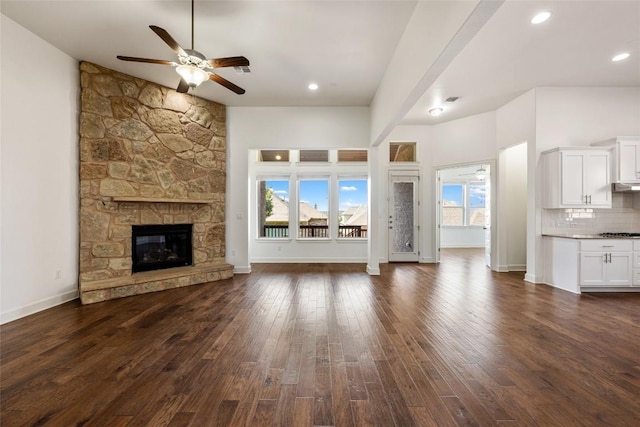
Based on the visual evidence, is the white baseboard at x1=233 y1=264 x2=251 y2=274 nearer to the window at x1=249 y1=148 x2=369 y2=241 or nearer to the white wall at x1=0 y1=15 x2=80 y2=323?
the window at x1=249 y1=148 x2=369 y2=241

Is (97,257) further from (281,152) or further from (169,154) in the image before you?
(281,152)

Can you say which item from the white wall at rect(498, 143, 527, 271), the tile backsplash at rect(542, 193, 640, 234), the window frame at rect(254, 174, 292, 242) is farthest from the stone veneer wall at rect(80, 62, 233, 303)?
the tile backsplash at rect(542, 193, 640, 234)

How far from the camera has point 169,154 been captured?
208 inches

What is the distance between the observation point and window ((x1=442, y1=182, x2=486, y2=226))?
11.7 metres

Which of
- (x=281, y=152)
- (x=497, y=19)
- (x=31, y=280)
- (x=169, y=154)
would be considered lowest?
(x=31, y=280)

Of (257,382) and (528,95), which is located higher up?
(528,95)

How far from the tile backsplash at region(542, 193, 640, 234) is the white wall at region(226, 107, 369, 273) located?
3979mm

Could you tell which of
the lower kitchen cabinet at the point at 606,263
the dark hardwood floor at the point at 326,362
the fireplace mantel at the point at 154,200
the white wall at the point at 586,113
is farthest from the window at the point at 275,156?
the lower kitchen cabinet at the point at 606,263

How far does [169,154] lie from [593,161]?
24.2ft

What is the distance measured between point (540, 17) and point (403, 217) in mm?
5075

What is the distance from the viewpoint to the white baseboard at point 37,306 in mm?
3391

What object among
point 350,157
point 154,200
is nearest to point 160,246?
point 154,200

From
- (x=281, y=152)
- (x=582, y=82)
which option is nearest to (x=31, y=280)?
(x=281, y=152)

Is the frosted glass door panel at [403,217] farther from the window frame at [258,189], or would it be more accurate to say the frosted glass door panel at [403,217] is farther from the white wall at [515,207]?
the window frame at [258,189]
